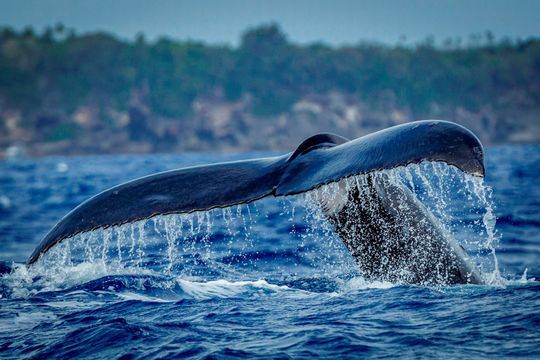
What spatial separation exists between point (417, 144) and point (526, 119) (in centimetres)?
9640

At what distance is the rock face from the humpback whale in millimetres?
82186

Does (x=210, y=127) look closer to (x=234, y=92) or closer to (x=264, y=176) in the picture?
(x=234, y=92)

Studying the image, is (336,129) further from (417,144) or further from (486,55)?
(417,144)

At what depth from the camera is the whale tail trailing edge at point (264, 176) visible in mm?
3627

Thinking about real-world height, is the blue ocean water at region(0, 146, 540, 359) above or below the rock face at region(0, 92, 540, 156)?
below

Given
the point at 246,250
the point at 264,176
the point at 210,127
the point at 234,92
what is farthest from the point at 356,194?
the point at 234,92

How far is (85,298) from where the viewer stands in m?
6.00

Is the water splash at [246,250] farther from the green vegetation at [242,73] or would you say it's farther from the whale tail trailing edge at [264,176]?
the green vegetation at [242,73]

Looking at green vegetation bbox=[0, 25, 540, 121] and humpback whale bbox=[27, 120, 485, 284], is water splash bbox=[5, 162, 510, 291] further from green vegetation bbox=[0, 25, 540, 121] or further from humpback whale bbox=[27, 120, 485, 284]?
green vegetation bbox=[0, 25, 540, 121]

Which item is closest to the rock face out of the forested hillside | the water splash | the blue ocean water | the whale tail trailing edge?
the forested hillside

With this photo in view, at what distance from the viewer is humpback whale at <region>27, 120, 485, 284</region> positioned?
12.0 ft

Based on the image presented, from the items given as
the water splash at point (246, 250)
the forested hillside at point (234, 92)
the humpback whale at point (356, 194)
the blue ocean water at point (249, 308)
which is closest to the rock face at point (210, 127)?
the forested hillside at point (234, 92)

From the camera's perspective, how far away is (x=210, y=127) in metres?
88.9

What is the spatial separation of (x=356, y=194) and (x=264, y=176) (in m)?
0.67
